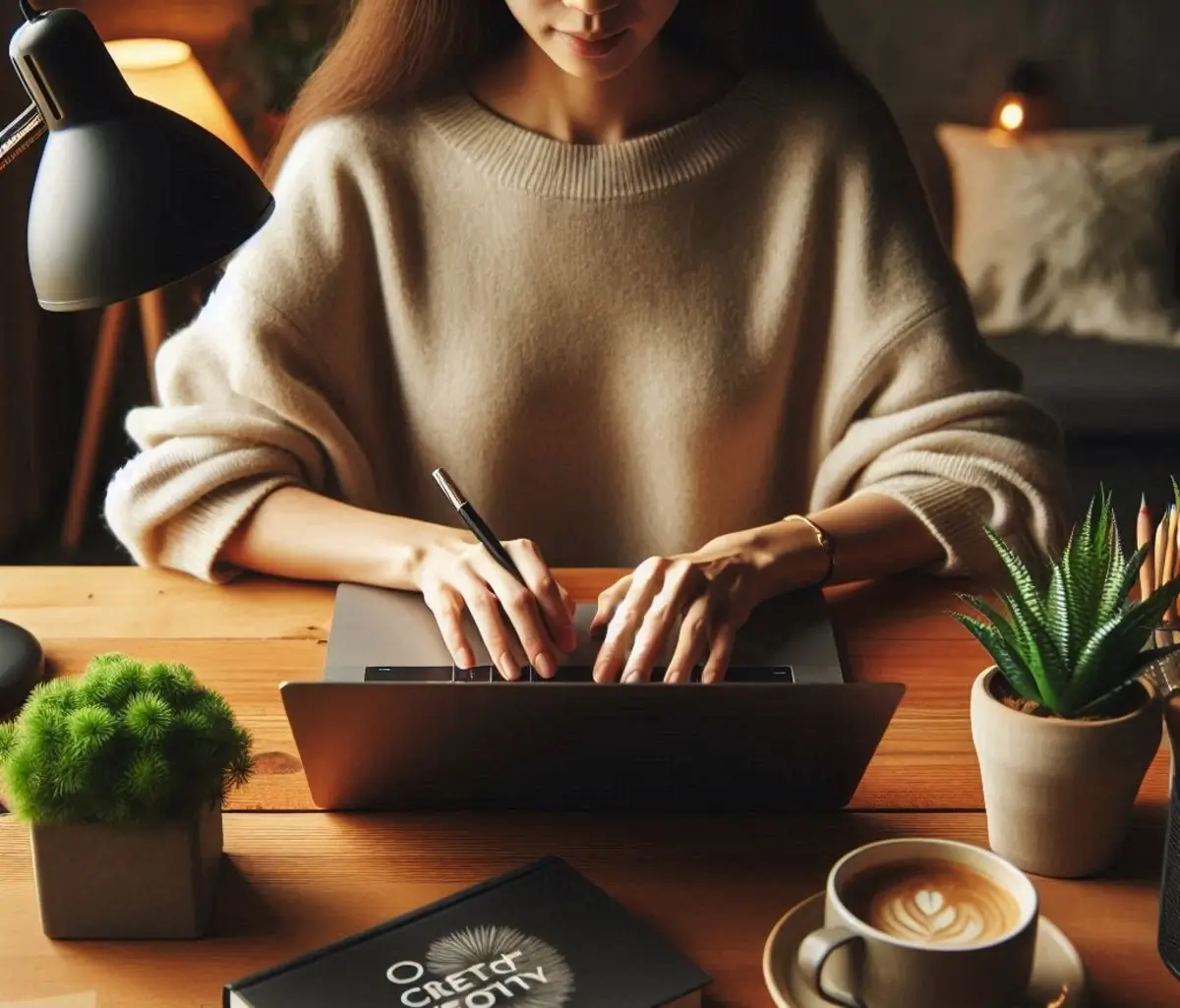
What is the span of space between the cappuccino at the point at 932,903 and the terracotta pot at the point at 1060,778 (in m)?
0.11

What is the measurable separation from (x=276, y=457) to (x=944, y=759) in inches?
25.5

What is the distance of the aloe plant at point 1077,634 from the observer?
839 mm

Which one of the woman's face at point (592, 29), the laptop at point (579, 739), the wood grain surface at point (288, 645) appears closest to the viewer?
the laptop at point (579, 739)

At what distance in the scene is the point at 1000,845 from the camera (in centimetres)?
90

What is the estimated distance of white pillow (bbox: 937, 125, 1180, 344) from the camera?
10.7 feet

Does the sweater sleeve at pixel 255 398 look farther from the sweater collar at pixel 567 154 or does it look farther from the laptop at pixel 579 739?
the laptop at pixel 579 739

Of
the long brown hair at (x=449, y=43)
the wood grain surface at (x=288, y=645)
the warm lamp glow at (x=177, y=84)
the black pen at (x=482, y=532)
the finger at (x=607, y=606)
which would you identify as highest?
the long brown hair at (x=449, y=43)

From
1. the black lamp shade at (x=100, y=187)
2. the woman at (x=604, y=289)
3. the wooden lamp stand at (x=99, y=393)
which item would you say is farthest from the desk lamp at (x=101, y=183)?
the wooden lamp stand at (x=99, y=393)

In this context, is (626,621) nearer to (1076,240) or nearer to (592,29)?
(592,29)

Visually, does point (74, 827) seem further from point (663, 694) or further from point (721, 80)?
point (721, 80)

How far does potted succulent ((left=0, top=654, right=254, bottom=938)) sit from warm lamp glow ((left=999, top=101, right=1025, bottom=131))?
2996mm

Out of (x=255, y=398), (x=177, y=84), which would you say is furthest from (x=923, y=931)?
(x=177, y=84)

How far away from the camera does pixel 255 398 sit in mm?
1339

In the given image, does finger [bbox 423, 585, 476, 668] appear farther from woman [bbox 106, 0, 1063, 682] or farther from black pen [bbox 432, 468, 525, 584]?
woman [bbox 106, 0, 1063, 682]
